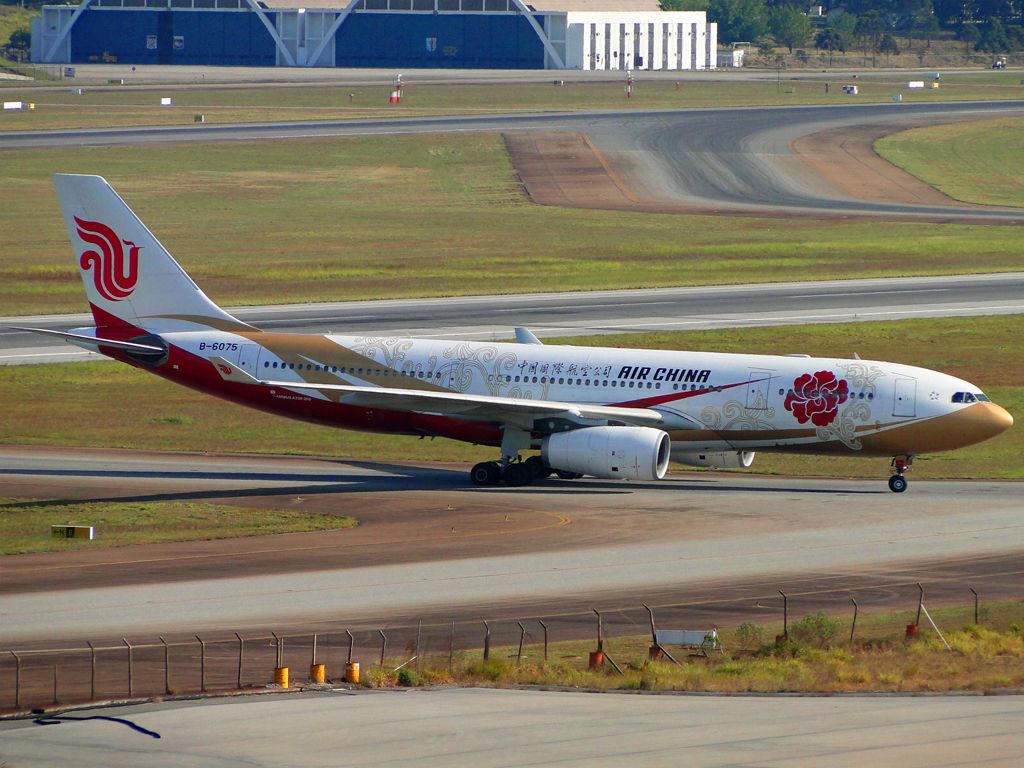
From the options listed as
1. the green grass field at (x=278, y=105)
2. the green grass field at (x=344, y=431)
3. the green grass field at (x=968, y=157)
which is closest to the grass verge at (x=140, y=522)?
the green grass field at (x=344, y=431)

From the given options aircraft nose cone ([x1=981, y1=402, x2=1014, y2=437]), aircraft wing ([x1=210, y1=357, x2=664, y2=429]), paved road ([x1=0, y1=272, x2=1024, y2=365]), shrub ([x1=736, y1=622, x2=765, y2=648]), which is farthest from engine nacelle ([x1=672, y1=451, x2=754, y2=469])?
paved road ([x1=0, y1=272, x2=1024, y2=365])

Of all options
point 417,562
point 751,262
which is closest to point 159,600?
point 417,562

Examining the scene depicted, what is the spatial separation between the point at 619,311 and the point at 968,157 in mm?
78003

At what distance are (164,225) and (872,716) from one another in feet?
331

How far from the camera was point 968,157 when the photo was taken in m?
158

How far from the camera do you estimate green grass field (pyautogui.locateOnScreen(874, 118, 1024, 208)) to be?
5719 inches

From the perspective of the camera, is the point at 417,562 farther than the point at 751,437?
No

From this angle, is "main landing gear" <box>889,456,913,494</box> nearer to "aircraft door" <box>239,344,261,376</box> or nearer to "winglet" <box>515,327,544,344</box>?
"winglet" <box>515,327,544,344</box>

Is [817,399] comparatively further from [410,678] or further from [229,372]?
[410,678]

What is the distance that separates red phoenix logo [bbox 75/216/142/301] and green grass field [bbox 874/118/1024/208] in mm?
96265

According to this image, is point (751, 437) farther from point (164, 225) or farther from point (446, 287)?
point (164, 225)

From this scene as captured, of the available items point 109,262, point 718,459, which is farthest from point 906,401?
point 109,262

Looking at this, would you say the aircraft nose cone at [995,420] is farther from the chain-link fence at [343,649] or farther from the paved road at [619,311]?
the paved road at [619,311]

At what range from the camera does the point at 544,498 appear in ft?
176
